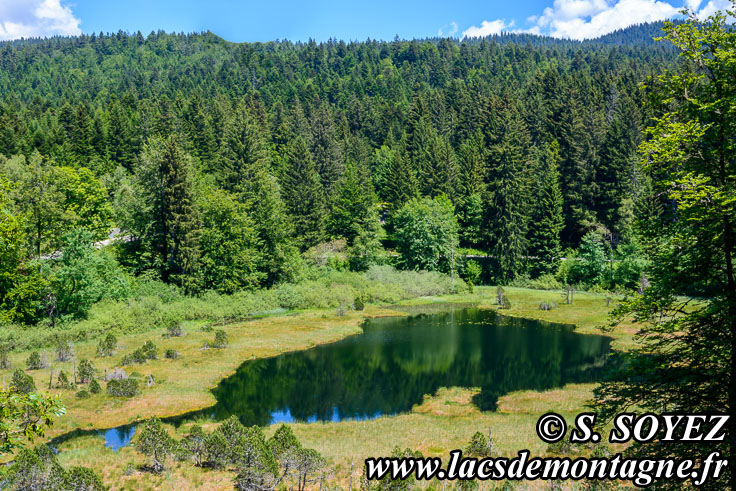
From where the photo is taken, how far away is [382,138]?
13638cm

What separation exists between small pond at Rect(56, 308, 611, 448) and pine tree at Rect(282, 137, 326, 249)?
3048 centimetres

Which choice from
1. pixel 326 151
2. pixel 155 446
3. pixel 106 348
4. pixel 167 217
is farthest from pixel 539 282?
pixel 155 446

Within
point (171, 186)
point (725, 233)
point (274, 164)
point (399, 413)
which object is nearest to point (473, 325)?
point (399, 413)

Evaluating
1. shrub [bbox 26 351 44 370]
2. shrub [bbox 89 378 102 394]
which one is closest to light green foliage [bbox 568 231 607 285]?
shrub [bbox 89 378 102 394]

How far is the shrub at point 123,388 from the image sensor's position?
100ft

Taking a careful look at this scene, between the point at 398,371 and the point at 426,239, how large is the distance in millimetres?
42868

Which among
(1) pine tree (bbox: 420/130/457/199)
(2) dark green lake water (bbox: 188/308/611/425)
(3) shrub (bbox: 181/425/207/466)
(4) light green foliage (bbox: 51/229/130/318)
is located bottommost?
(2) dark green lake water (bbox: 188/308/611/425)

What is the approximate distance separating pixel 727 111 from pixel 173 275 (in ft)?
189

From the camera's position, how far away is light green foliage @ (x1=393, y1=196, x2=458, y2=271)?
262 ft

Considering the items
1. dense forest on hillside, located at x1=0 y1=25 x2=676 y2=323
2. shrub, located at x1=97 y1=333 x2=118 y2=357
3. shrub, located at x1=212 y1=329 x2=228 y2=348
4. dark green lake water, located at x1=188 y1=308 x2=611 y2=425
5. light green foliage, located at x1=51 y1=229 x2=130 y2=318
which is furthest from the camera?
dense forest on hillside, located at x1=0 y1=25 x2=676 y2=323

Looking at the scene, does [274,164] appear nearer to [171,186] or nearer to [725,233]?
[171,186]

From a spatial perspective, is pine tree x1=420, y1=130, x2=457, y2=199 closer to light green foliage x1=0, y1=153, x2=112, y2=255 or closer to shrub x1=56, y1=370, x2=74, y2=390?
light green foliage x1=0, y1=153, x2=112, y2=255

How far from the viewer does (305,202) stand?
82562 mm

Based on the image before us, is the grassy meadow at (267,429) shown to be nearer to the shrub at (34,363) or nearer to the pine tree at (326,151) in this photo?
the shrub at (34,363)
